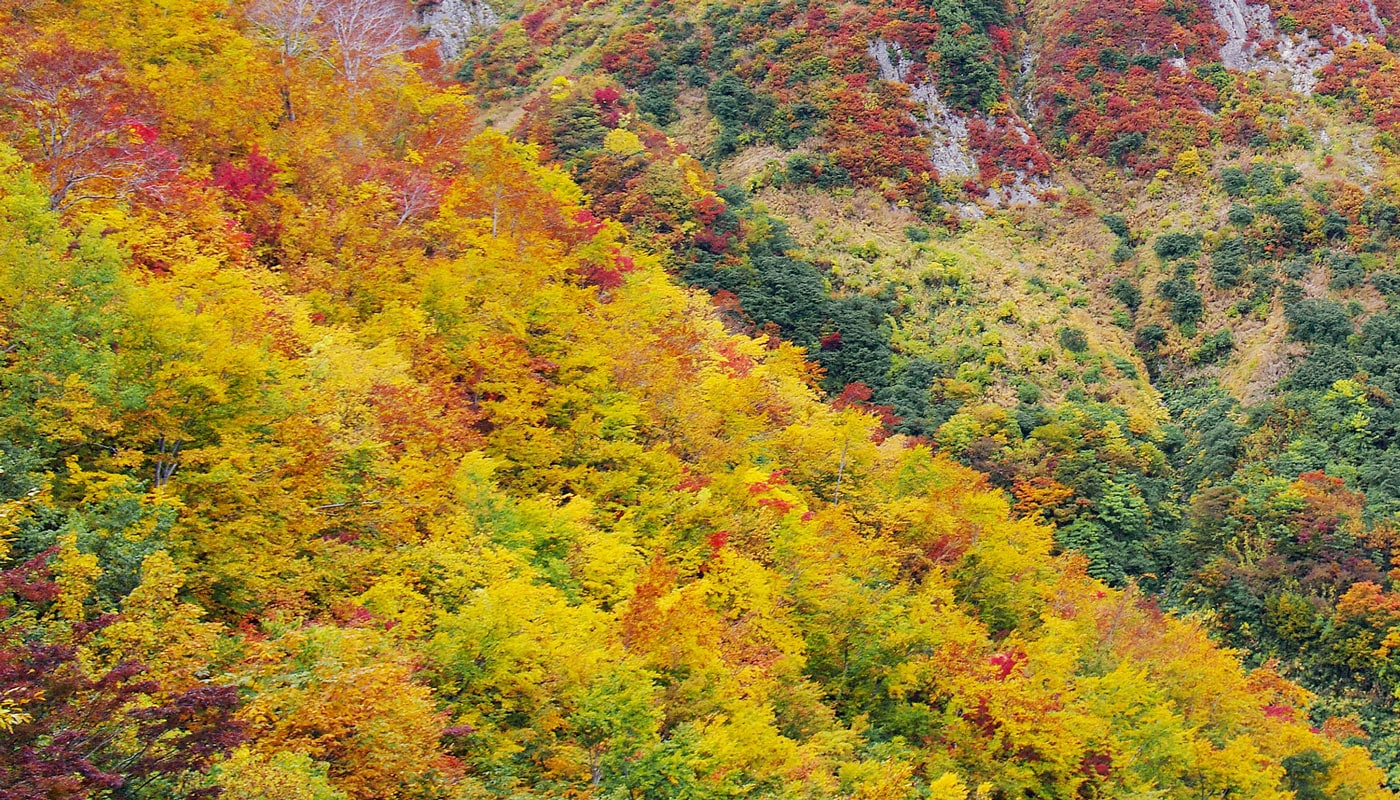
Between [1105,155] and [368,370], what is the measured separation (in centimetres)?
6923

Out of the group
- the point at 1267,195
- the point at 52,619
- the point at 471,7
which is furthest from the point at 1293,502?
the point at 471,7

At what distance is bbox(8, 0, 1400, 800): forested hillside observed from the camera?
18.4 m

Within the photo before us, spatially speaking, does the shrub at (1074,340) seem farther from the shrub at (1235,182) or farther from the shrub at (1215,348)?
the shrub at (1235,182)

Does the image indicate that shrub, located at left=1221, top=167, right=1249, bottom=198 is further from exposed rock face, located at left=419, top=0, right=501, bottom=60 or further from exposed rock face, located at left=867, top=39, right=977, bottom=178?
exposed rock face, located at left=419, top=0, right=501, bottom=60

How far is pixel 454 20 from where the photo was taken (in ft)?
292

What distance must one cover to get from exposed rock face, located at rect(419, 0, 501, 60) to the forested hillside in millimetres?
4533

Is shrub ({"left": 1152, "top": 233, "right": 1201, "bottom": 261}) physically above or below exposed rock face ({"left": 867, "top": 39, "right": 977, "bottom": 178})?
below

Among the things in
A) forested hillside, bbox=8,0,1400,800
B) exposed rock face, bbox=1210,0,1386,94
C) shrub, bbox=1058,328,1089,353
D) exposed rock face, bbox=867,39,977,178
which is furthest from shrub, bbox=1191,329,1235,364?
exposed rock face, bbox=1210,0,1386,94

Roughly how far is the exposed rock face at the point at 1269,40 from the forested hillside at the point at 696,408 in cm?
46

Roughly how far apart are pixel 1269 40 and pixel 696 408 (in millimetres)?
69229

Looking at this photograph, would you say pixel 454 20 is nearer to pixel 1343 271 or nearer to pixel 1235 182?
pixel 1235 182

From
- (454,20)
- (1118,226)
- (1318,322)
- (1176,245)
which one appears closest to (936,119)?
(1118,226)

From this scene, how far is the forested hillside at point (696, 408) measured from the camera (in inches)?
725

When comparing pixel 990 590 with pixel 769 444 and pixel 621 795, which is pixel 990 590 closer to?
pixel 769 444
